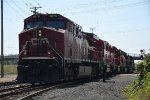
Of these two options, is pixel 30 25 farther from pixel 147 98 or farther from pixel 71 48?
pixel 147 98

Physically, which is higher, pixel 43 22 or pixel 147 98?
pixel 43 22

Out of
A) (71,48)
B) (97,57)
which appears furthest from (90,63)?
(71,48)

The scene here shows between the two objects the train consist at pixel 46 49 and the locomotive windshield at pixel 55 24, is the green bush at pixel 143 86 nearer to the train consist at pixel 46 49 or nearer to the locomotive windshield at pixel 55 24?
the train consist at pixel 46 49

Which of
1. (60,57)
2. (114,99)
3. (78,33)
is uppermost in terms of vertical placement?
(78,33)

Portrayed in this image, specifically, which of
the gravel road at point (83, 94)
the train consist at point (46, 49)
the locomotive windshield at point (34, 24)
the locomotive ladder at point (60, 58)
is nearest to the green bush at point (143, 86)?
the gravel road at point (83, 94)

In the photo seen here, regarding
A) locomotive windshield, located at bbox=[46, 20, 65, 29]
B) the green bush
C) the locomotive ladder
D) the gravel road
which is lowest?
the gravel road

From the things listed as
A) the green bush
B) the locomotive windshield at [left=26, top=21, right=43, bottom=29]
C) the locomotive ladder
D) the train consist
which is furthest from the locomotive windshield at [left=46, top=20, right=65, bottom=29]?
the green bush

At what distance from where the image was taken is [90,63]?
29.7 meters

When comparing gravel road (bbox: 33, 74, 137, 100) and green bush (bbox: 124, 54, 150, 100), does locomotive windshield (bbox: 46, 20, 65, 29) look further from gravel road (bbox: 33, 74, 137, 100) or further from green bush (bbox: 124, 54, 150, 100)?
green bush (bbox: 124, 54, 150, 100)

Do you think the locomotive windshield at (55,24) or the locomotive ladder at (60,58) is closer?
the locomotive ladder at (60,58)

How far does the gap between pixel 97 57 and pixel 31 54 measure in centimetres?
1281

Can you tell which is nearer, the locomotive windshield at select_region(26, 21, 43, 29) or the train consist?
the train consist

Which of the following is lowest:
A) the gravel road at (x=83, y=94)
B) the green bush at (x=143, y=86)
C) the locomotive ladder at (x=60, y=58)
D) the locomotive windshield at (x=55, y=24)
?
the gravel road at (x=83, y=94)

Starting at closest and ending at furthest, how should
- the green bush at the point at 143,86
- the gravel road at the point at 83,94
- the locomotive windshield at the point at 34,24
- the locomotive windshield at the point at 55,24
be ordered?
the green bush at the point at 143,86 < the gravel road at the point at 83,94 < the locomotive windshield at the point at 55,24 < the locomotive windshield at the point at 34,24
